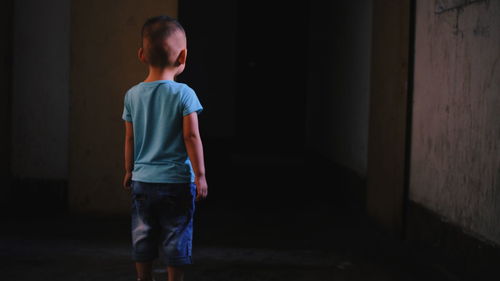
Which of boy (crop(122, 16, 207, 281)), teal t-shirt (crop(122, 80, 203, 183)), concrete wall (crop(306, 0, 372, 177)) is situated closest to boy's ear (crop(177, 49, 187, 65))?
boy (crop(122, 16, 207, 281))

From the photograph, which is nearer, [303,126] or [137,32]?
[137,32]

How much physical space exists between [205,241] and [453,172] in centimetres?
183

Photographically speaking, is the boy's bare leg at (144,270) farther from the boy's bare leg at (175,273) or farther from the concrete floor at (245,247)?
the concrete floor at (245,247)

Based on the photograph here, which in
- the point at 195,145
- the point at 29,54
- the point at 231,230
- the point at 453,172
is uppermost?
the point at 29,54

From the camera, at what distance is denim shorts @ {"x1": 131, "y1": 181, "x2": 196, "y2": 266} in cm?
250

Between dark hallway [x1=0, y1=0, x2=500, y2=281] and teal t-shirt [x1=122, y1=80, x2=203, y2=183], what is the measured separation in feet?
3.12

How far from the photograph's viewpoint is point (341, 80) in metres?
7.12

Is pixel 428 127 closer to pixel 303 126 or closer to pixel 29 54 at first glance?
pixel 29 54

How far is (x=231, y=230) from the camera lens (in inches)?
180

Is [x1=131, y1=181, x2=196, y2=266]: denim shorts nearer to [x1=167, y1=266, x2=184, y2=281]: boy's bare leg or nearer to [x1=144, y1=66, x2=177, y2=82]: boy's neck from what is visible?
[x1=167, y1=266, x2=184, y2=281]: boy's bare leg

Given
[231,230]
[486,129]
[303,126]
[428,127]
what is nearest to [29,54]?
[231,230]

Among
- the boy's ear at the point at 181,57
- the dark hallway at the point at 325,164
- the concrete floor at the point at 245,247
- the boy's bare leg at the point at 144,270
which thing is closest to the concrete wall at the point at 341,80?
the dark hallway at the point at 325,164

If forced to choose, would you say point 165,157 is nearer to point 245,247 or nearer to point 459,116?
point 245,247

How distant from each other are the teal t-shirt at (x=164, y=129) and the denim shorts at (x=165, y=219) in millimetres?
46
